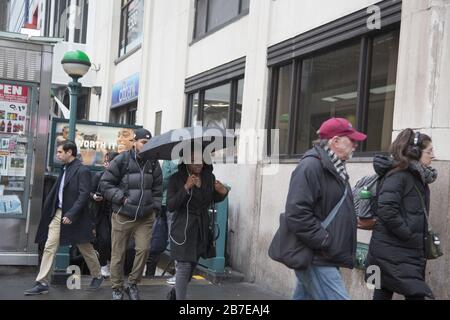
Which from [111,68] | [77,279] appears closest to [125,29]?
[111,68]

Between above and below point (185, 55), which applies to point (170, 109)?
below

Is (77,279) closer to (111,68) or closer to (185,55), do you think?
(185,55)

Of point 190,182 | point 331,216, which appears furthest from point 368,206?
point 190,182

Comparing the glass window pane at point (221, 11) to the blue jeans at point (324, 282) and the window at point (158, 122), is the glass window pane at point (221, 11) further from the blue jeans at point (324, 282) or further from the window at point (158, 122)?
the blue jeans at point (324, 282)

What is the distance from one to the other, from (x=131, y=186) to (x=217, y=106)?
440 cm

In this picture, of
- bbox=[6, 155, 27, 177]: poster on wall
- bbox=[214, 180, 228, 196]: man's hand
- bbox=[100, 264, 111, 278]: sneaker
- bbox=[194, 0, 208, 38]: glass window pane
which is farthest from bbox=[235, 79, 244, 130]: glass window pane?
bbox=[214, 180, 228, 196]: man's hand

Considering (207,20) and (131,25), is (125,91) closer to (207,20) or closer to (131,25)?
(131,25)

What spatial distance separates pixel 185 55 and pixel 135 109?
4.32 meters

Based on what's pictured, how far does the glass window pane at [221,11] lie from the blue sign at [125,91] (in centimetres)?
420

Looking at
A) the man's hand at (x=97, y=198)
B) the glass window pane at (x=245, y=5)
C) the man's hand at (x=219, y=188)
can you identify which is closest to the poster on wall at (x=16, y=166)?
the man's hand at (x=97, y=198)

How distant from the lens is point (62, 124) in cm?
954

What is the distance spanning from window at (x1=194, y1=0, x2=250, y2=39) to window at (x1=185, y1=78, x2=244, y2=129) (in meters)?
1.12

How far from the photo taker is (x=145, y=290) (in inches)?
275

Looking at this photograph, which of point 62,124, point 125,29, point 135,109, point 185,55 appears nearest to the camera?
point 62,124
